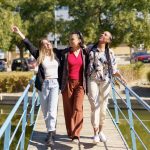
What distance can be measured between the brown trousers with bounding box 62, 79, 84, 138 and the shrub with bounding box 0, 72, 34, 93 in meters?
12.7

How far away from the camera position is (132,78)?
25.0 m

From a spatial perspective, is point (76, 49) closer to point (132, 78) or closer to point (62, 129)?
point (62, 129)

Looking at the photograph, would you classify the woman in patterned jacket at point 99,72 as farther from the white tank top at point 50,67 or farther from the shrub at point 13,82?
the shrub at point 13,82

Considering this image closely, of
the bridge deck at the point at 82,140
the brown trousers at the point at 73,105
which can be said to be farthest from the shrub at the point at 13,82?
the brown trousers at the point at 73,105

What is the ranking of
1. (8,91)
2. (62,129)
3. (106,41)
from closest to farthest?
(106,41)
(62,129)
(8,91)

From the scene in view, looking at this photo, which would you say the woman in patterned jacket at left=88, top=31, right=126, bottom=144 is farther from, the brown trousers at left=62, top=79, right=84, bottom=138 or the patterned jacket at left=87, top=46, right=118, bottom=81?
the brown trousers at left=62, top=79, right=84, bottom=138

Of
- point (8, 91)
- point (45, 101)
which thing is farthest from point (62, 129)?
point (8, 91)

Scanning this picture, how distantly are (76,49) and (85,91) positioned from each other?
2.19ft

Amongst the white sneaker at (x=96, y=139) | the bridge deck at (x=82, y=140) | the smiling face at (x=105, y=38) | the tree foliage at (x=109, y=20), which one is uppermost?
the tree foliage at (x=109, y=20)

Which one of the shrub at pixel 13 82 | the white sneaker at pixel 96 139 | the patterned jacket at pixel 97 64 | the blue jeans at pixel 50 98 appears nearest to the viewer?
the patterned jacket at pixel 97 64

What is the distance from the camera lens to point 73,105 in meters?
7.38

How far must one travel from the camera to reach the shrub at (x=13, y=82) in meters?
20.0

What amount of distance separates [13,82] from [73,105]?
12888 millimetres

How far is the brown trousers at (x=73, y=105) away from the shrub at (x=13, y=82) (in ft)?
41.6
